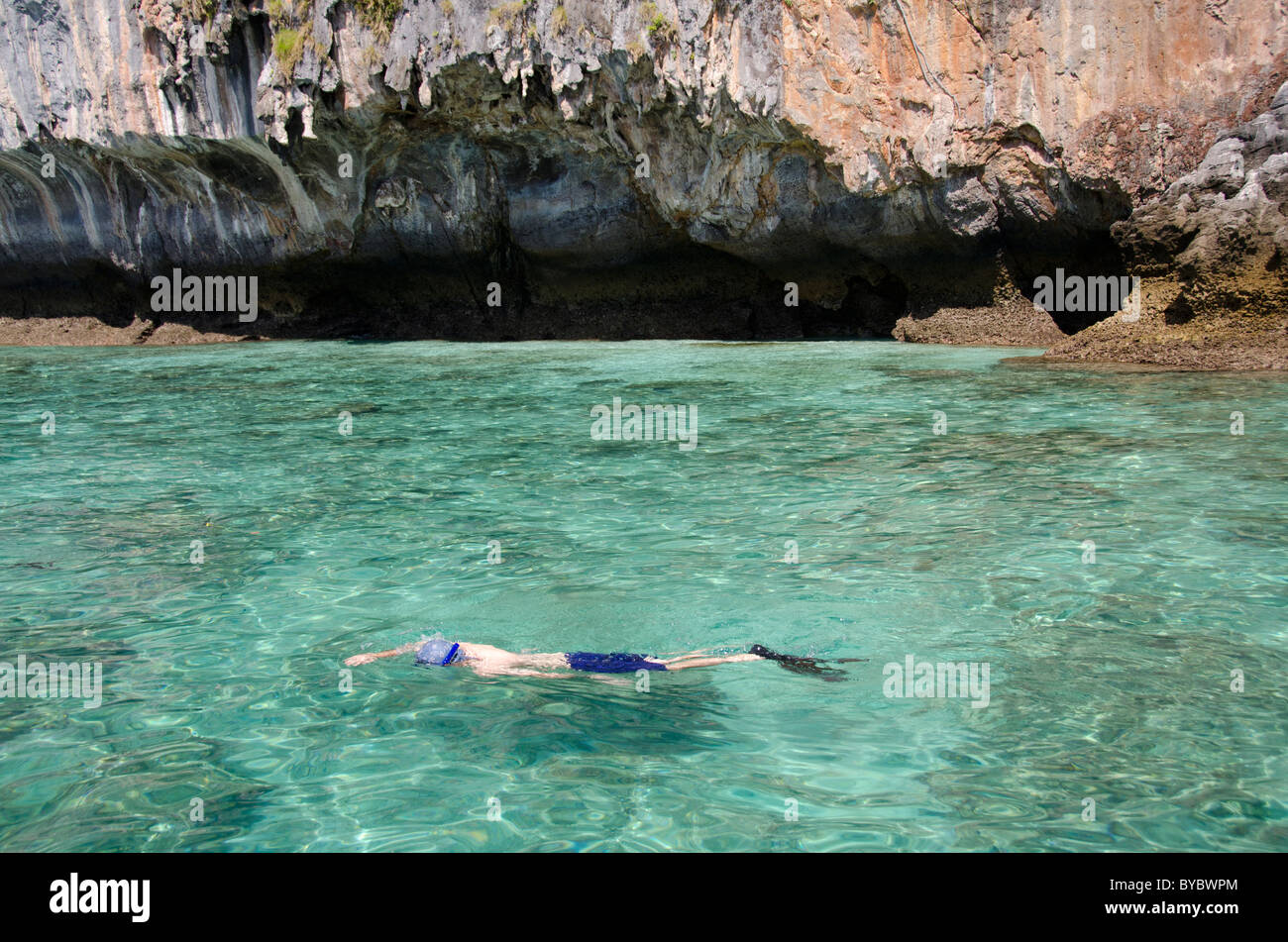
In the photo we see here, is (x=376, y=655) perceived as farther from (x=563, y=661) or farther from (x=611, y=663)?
(x=611, y=663)

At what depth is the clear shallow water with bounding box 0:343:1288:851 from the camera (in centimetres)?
307

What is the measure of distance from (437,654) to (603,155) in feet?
47.4

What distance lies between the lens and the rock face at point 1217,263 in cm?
1154

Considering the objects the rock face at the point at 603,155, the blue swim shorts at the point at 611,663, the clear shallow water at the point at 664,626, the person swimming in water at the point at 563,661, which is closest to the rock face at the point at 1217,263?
the rock face at the point at 603,155

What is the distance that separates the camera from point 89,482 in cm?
725

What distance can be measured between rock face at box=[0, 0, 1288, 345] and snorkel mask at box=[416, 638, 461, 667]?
1094 centimetres

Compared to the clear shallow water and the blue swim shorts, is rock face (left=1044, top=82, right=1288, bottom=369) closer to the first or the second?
the clear shallow water

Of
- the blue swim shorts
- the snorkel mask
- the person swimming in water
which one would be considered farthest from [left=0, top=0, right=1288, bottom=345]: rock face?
the snorkel mask

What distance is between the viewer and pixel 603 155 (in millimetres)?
17250

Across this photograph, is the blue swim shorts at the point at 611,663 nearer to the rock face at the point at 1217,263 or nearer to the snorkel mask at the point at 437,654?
the snorkel mask at the point at 437,654

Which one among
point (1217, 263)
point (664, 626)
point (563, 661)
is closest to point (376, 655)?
point (563, 661)

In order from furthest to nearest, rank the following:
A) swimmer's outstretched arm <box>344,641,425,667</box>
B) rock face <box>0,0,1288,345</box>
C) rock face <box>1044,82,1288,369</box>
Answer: rock face <box>0,0,1288,345</box> < rock face <box>1044,82,1288,369</box> < swimmer's outstretched arm <box>344,641,425,667</box>

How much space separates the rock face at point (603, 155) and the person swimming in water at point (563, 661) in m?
10.2
